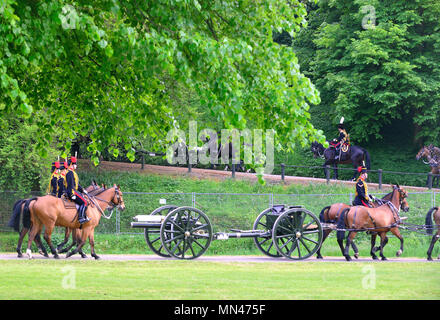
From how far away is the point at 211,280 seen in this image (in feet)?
45.8

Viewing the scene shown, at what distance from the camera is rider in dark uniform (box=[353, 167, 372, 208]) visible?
19.5 meters

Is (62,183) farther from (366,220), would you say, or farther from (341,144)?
(341,144)

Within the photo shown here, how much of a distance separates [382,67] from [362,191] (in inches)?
648

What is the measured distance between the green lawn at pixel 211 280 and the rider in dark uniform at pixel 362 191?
240 cm

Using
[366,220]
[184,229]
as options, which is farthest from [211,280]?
[366,220]

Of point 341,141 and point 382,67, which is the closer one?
point 341,141

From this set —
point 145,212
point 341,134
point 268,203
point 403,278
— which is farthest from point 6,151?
point 403,278

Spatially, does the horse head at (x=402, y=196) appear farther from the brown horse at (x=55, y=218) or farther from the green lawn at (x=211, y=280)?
the brown horse at (x=55, y=218)

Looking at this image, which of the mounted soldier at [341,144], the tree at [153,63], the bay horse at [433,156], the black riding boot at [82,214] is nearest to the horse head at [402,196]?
the tree at [153,63]

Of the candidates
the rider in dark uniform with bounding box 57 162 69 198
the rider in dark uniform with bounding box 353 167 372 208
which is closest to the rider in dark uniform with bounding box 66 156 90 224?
the rider in dark uniform with bounding box 57 162 69 198

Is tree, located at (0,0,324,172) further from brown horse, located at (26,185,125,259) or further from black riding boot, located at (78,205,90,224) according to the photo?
brown horse, located at (26,185,125,259)

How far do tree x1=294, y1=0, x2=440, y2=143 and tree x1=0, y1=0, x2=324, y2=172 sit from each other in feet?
71.2

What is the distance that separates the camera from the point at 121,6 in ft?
36.8
